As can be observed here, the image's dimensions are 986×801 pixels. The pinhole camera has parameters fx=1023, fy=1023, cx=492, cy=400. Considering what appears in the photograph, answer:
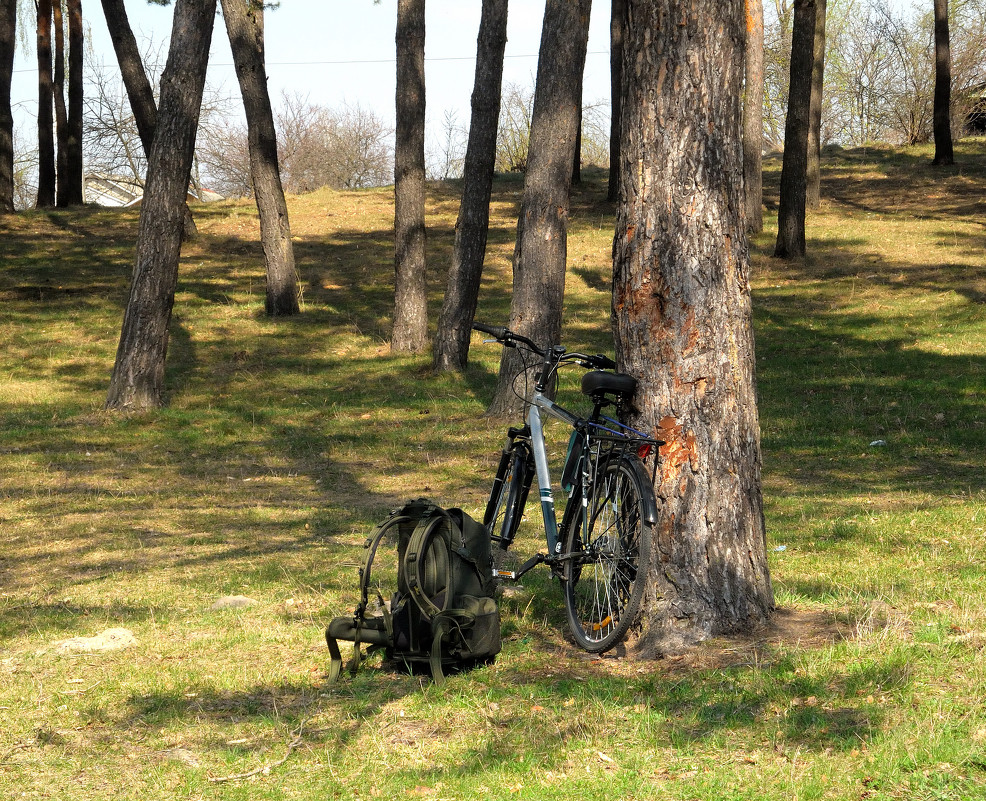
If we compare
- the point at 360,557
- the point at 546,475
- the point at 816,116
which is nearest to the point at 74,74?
the point at 816,116

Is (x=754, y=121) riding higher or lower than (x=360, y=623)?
higher

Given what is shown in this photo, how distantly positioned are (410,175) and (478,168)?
2086 millimetres

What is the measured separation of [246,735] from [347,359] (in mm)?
12930

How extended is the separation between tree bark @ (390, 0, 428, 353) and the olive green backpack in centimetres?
1185

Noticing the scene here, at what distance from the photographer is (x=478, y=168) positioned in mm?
15023

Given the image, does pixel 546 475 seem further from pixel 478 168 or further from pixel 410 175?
pixel 410 175

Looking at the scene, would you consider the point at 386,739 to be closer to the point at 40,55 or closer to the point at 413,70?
the point at 413,70

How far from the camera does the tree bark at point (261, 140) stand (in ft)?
59.9

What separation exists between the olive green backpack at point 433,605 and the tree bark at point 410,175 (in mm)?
11852

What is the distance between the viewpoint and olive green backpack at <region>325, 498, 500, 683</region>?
15.8 ft

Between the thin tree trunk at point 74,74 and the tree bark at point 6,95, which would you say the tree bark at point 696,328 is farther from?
the thin tree trunk at point 74,74

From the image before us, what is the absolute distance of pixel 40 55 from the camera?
2747cm

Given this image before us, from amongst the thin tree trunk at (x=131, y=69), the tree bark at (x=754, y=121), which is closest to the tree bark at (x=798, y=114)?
the tree bark at (x=754, y=121)

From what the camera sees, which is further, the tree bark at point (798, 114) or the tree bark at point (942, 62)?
the tree bark at point (942, 62)
